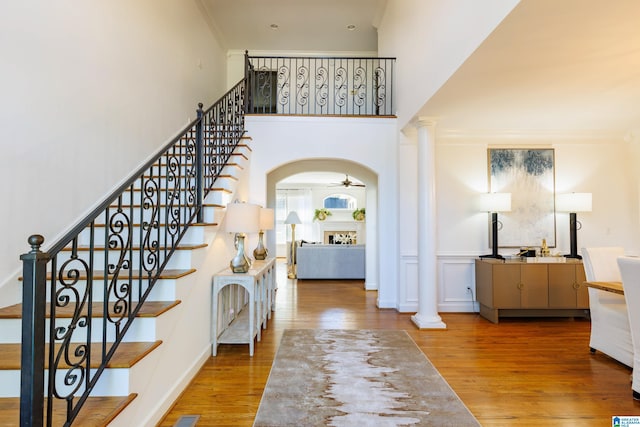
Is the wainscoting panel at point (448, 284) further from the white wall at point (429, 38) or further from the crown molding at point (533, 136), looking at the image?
the white wall at point (429, 38)

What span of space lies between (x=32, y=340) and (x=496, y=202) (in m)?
4.95

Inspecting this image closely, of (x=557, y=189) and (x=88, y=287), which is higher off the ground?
(x=557, y=189)

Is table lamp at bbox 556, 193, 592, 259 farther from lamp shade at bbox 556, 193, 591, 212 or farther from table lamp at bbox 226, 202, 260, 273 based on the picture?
table lamp at bbox 226, 202, 260, 273

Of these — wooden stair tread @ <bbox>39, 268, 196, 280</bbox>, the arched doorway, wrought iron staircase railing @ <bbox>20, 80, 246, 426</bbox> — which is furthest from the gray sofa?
wooden stair tread @ <bbox>39, 268, 196, 280</bbox>

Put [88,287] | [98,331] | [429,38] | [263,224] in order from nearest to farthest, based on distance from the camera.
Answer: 1. [88,287]
2. [98,331]
3. [429,38]
4. [263,224]

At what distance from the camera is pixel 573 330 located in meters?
4.09

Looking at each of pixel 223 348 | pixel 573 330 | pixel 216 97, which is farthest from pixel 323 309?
pixel 216 97

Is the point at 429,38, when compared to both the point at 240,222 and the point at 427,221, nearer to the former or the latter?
the point at 427,221

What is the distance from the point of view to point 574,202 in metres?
4.66

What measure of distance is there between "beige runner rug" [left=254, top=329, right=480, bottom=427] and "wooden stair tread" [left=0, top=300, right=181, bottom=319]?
942 millimetres

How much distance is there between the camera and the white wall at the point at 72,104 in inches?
90.0

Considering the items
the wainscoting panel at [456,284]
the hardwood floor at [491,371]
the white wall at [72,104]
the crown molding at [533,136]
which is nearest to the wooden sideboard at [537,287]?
the hardwood floor at [491,371]

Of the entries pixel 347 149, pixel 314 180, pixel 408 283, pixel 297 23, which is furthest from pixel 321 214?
pixel 408 283

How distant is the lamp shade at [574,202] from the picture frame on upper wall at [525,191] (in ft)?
0.82
